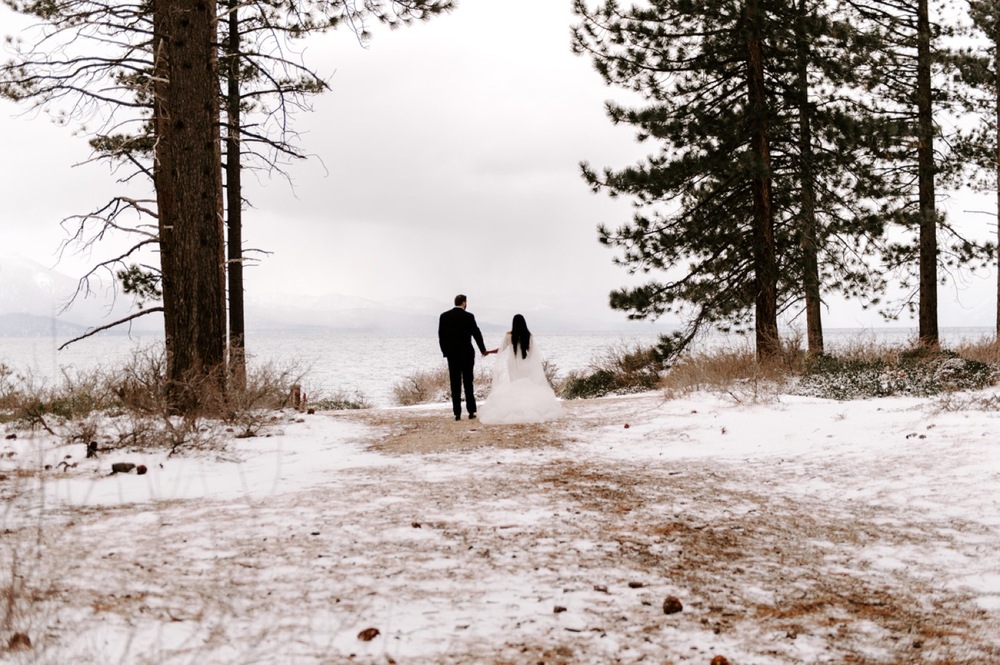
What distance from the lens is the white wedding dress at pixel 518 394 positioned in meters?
11.9

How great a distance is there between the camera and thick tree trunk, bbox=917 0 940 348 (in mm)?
18391

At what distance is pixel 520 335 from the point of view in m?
12.6

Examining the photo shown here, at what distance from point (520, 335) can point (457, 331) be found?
3.74 ft

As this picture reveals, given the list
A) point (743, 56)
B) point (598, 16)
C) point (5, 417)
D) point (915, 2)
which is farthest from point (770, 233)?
point (5, 417)

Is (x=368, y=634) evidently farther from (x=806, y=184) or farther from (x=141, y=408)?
Answer: (x=806, y=184)

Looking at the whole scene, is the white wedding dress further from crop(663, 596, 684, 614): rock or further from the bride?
crop(663, 596, 684, 614): rock

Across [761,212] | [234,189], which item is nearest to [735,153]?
[761,212]

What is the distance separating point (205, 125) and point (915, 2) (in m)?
18.8

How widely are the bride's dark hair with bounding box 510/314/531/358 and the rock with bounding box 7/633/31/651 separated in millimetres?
9871

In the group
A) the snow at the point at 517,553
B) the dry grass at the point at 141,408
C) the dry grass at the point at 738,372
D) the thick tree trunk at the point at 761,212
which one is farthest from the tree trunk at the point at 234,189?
the thick tree trunk at the point at 761,212

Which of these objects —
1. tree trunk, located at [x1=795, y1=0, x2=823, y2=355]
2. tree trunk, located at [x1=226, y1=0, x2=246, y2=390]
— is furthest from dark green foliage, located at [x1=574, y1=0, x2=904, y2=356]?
tree trunk, located at [x1=226, y1=0, x2=246, y2=390]

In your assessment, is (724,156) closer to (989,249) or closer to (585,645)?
(989,249)

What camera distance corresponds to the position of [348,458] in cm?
832

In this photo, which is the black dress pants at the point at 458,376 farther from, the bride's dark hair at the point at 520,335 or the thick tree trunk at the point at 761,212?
the thick tree trunk at the point at 761,212
